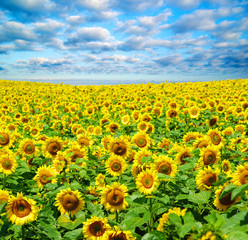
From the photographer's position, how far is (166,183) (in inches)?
123

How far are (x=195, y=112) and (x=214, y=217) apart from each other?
6.25 metres

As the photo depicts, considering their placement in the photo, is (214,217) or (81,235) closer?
(214,217)

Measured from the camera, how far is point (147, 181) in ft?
8.54

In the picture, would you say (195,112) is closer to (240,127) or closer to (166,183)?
(240,127)

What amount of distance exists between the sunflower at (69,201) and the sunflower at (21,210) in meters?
0.39

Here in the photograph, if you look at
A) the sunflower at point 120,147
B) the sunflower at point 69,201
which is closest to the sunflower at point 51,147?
the sunflower at point 120,147

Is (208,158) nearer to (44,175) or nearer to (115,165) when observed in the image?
(115,165)

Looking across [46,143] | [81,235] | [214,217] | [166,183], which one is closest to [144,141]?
[166,183]

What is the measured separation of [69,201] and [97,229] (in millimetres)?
726

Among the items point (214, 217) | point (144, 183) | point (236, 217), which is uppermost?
point (236, 217)

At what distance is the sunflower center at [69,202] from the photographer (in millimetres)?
2725

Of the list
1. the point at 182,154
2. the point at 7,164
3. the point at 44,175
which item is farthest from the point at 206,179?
the point at 7,164

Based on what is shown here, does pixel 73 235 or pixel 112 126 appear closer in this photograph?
pixel 73 235

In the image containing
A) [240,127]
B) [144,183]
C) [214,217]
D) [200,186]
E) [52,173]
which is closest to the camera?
[214,217]
